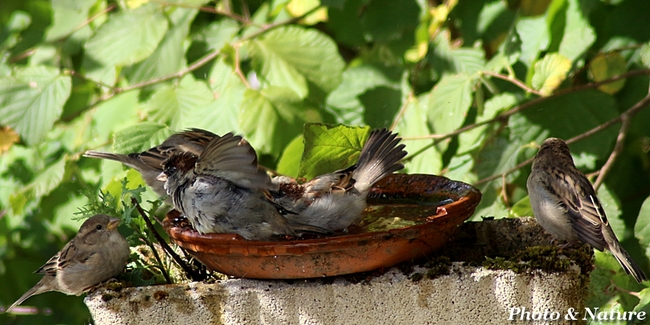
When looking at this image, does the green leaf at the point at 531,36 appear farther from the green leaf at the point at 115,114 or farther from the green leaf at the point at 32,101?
the green leaf at the point at 32,101

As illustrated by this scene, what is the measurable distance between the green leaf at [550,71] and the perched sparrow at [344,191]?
4.11ft

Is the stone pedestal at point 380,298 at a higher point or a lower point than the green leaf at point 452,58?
lower

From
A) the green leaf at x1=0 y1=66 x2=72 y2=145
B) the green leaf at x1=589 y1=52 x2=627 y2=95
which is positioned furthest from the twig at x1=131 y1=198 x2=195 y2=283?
the green leaf at x1=589 y1=52 x2=627 y2=95

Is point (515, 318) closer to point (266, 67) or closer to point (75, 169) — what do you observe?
point (266, 67)

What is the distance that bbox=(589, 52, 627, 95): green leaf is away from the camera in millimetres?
3502

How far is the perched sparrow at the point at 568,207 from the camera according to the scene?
237cm

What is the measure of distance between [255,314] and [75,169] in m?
2.21

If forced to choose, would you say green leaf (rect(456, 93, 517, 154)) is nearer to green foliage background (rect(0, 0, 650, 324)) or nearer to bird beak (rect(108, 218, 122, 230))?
→ green foliage background (rect(0, 0, 650, 324))

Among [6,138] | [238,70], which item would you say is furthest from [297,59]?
[6,138]

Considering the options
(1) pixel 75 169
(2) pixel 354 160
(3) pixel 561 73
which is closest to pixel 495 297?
(2) pixel 354 160

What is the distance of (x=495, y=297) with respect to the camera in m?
2.06

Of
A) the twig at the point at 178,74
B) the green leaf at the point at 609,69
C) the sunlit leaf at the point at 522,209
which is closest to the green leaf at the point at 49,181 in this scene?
the twig at the point at 178,74

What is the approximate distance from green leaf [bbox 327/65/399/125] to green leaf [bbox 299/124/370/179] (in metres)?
1.00

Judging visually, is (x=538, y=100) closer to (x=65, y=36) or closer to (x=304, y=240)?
(x=304, y=240)
